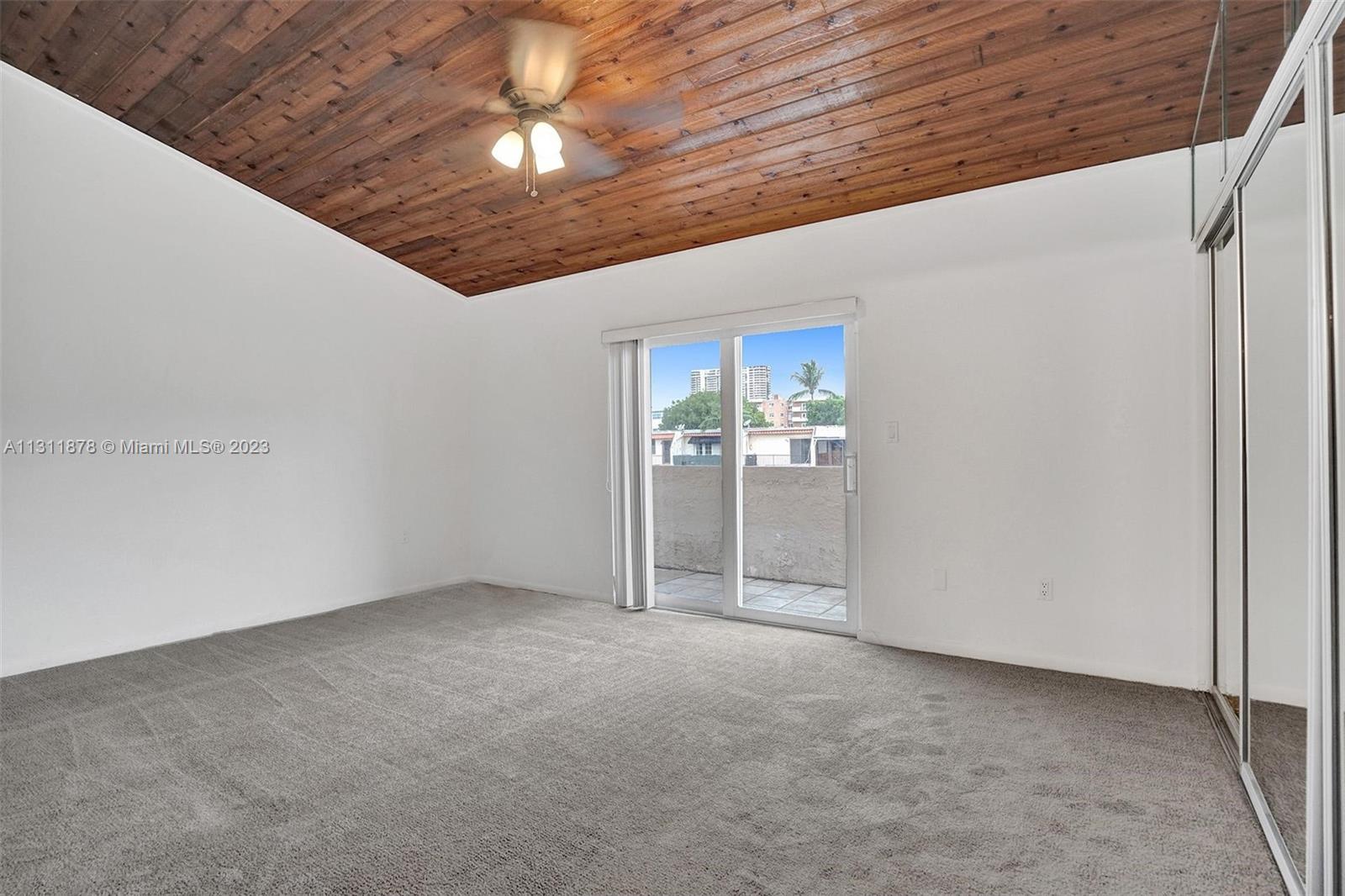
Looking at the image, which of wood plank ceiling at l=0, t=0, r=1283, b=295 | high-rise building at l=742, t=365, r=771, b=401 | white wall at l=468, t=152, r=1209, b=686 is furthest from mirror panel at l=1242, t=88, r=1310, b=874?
high-rise building at l=742, t=365, r=771, b=401

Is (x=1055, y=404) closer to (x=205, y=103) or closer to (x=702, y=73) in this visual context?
(x=702, y=73)

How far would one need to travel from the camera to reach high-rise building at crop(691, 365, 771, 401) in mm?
4762

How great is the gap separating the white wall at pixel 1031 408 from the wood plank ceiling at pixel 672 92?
25 cm

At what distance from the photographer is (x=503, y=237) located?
5.13 metres

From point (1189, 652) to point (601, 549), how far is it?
12.1 ft

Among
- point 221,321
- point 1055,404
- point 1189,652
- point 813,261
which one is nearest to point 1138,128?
point 1055,404

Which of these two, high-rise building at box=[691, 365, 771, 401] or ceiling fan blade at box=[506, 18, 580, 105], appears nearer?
ceiling fan blade at box=[506, 18, 580, 105]

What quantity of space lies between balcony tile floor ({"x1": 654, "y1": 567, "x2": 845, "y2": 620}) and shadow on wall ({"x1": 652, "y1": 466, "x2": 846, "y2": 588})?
0.16 feet

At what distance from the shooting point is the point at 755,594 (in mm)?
4879

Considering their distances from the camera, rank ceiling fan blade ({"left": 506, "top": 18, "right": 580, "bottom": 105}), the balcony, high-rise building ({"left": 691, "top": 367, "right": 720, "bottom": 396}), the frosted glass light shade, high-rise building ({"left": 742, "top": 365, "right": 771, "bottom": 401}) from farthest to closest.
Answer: high-rise building ({"left": 691, "top": 367, "right": 720, "bottom": 396})
high-rise building ({"left": 742, "top": 365, "right": 771, "bottom": 401})
the balcony
the frosted glass light shade
ceiling fan blade ({"left": 506, "top": 18, "right": 580, "bottom": 105})

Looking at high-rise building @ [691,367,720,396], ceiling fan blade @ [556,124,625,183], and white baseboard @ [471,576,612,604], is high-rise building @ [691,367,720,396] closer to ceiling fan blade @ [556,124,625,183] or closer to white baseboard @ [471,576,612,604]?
ceiling fan blade @ [556,124,625,183]

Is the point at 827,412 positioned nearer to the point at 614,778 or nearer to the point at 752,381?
the point at 752,381

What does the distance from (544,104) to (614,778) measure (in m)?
2.93

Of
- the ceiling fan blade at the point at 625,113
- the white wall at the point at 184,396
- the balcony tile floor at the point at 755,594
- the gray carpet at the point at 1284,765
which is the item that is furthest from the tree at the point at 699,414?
the gray carpet at the point at 1284,765
